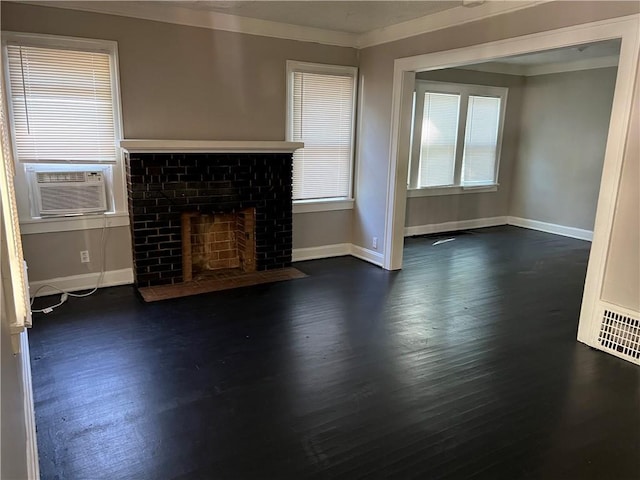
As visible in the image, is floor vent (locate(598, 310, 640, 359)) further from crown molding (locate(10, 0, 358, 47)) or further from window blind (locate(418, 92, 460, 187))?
window blind (locate(418, 92, 460, 187))

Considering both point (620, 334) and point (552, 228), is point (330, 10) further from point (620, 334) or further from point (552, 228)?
point (552, 228)

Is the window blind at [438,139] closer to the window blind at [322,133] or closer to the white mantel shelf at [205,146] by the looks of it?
the window blind at [322,133]

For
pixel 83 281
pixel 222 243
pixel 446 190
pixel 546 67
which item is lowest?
pixel 83 281

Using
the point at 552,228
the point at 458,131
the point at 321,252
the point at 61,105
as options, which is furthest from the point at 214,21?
the point at 552,228

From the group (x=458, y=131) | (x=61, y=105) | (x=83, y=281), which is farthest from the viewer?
(x=458, y=131)

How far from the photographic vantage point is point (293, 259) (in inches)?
213

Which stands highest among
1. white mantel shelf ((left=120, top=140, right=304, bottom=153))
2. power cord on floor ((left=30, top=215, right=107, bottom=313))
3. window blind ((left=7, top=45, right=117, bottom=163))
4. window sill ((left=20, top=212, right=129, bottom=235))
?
window blind ((left=7, top=45, right=117, bottom=163))

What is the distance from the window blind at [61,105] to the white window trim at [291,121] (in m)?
1.76

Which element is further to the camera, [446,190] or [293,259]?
[446,190]

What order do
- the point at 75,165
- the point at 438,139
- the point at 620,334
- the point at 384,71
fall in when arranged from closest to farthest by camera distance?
the point at 620,334
the point at 75,165
the point at 384,71
the point at 438,139

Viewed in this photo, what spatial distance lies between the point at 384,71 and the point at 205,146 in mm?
2067

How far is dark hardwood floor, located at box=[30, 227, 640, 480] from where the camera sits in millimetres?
2133

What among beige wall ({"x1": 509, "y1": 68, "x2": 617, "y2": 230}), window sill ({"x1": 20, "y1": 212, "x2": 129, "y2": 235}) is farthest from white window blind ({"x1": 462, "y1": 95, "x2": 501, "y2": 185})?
window sill ({"x1": 20, "y1": 212, "x2": 129, "y2": 235})

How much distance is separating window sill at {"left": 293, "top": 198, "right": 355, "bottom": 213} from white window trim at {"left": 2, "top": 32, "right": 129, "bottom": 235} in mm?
1832
